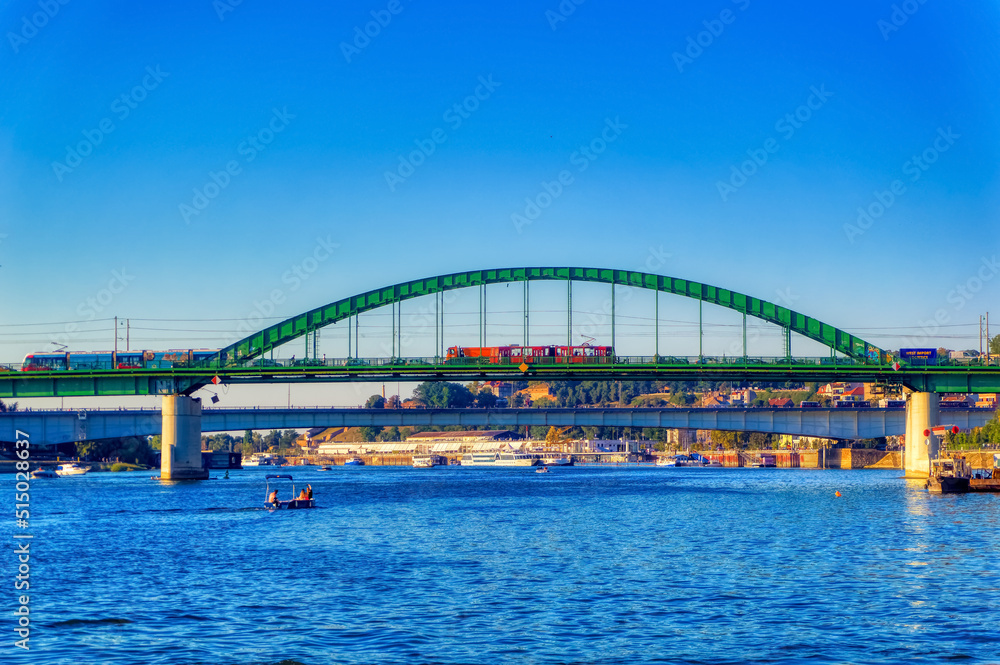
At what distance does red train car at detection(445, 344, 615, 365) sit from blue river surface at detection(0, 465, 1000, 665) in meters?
53.1

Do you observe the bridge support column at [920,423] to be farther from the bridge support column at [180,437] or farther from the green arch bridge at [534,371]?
the bridge support column at [180,437]

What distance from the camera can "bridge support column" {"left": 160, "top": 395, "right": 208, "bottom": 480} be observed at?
123 metres

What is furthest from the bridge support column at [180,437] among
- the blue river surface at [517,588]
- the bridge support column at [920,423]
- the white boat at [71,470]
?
the bridge support column at [920,423]

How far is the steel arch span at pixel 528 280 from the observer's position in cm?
13088

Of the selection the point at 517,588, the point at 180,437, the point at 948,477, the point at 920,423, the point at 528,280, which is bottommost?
the point at 948,477

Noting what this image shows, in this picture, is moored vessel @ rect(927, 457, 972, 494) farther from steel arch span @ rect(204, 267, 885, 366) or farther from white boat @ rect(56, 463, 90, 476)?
white boat @ rect(56, 463, 90, 476)

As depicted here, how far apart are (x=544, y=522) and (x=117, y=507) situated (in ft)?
123

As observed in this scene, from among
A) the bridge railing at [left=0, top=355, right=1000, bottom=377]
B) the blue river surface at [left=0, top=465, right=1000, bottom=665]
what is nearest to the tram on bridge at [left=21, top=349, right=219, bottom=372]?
the bridge railing at [left=0, top=355, right=1000, bottom=377]

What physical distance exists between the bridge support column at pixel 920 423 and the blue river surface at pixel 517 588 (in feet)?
165

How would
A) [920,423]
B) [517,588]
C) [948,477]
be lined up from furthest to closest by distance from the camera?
[920,423] < [948,477] < [517,588]

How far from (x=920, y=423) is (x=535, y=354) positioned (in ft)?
141

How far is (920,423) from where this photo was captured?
392 feet

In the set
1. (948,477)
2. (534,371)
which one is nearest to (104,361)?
(534,371)

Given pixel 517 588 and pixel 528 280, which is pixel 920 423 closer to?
pixel 528 280
